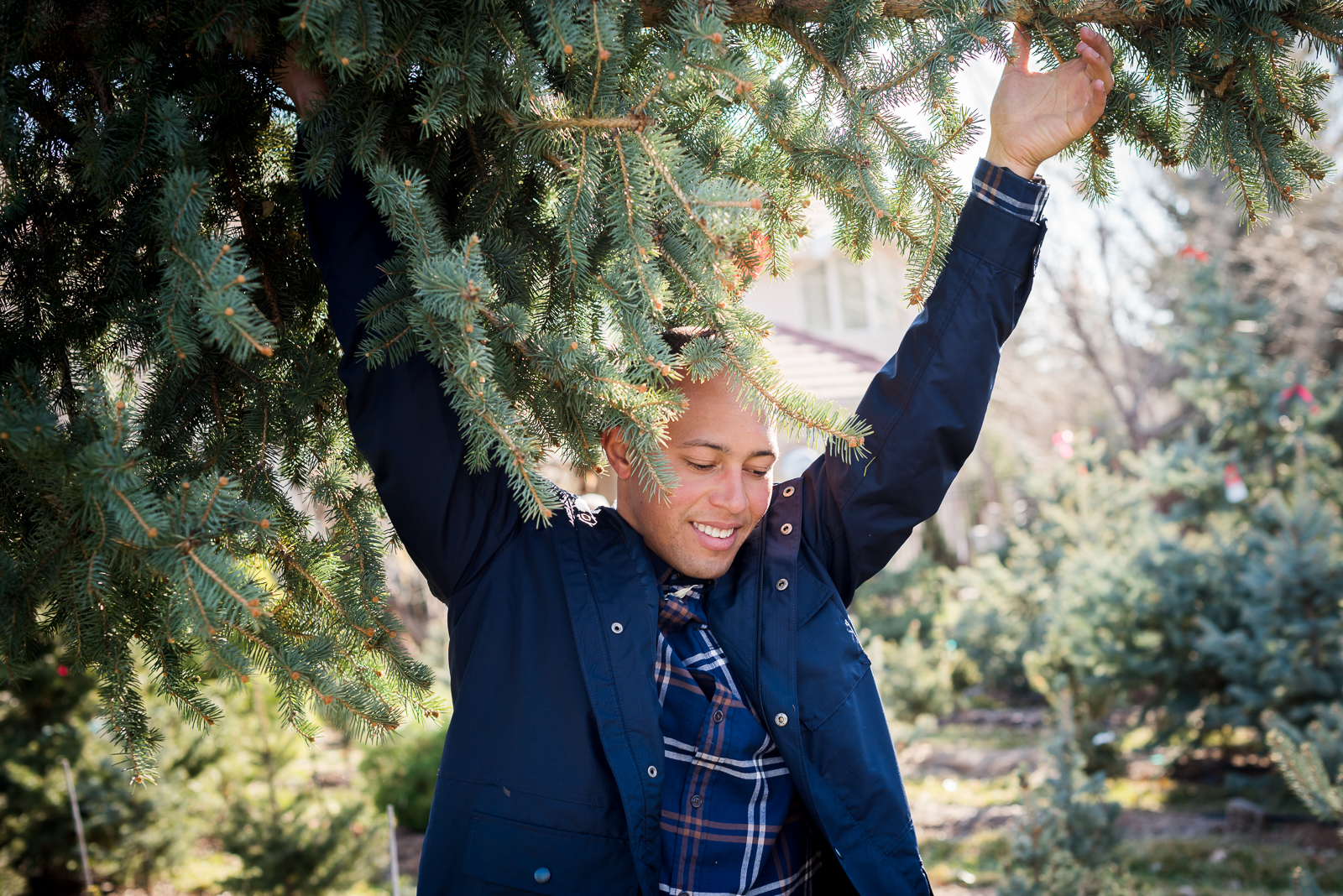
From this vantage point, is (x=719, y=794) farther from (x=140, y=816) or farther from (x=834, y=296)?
(x=834, y=296)

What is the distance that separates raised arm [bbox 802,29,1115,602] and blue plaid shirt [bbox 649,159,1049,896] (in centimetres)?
4

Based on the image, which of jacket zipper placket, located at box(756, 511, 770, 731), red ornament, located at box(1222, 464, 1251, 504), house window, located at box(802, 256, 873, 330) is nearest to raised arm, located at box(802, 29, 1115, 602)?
jacket zipper placket, located at box(756, 511, 770, 731)

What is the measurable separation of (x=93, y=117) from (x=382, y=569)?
104cm

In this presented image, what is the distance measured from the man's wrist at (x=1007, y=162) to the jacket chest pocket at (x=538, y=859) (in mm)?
1660

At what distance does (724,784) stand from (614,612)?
457 millimetres

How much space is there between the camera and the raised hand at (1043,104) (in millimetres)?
1847

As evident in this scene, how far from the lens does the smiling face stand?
2.07 m

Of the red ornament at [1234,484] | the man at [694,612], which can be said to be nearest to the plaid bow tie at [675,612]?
the man at [694,612]

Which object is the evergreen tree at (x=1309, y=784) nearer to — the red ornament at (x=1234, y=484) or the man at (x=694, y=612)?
the man at (x=694, y=612)

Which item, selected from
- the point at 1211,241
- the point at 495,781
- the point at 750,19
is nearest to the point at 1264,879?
the point at 495,781

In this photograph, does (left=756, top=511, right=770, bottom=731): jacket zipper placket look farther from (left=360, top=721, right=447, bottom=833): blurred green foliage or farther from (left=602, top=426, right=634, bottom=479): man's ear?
(left=360, top=721, right=447, bottom=833): blurred green foliage

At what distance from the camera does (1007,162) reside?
196 centimetres

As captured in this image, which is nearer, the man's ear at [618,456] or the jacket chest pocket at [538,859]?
the jacket chest pocket at [538,859]

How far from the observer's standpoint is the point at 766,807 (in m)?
2.02
